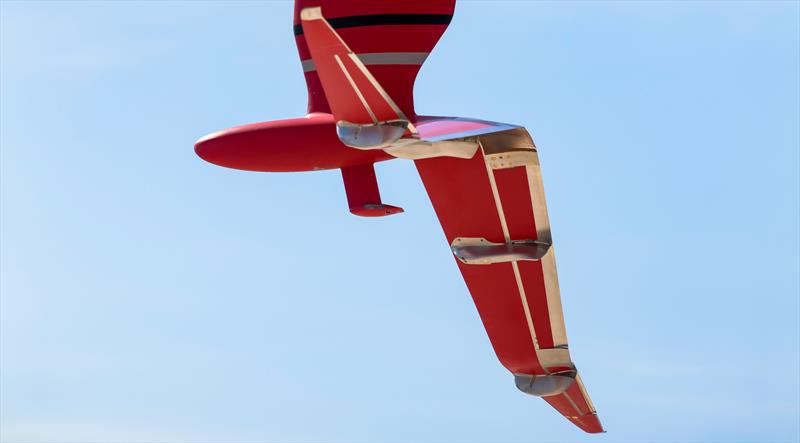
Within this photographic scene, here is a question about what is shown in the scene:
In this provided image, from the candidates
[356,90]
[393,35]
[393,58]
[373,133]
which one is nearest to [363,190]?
[393,58]

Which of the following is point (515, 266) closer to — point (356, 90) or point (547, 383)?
point (547, 383)

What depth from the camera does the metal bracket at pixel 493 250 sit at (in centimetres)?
1847

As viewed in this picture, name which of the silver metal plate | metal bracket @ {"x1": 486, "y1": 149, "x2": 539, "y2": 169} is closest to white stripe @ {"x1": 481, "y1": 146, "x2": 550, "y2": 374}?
metal bracket @ {"x1": 486, "y1": 149, "x2": 539, "y2": 169}

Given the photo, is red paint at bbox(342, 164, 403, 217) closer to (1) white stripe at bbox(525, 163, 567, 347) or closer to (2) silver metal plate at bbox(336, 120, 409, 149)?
(1) white stripe at bbox(525, 163, 567, 347)

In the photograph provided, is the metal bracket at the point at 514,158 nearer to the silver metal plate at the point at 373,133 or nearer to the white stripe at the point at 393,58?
the silver metal plate at the point at 373,133

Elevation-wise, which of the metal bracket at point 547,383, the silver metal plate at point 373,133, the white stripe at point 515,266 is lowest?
the metal bracket at point 547,383

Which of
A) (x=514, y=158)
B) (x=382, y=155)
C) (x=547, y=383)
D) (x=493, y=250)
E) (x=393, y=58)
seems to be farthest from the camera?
(x=547, y=383)

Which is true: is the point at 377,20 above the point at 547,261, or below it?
above

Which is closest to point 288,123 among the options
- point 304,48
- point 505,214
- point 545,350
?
point 304,48

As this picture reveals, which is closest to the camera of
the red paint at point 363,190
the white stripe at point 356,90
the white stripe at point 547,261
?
the white stripe at point 356,90

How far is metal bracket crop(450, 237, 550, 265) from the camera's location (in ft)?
60.6

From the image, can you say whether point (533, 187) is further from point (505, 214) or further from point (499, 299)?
point (499, 299)

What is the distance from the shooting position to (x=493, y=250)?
18641 millimetres

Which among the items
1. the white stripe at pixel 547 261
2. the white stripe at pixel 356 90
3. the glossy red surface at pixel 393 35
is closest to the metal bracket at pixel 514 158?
the white stripe at pixel 547 261
